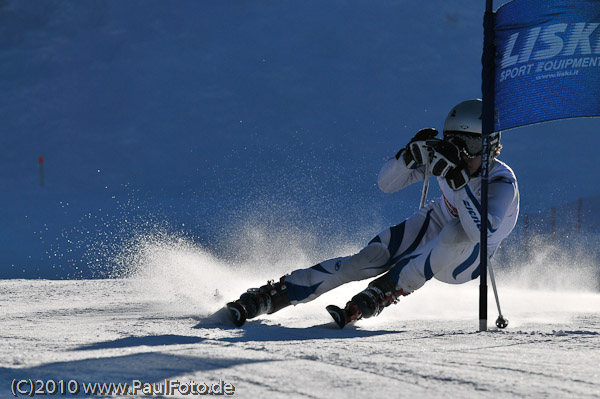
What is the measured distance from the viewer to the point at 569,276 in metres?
13.6

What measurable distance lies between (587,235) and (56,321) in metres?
22.9

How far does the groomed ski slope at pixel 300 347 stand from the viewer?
288 cm

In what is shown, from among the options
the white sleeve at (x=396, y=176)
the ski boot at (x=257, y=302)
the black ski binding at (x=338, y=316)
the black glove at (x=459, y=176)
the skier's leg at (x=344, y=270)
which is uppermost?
the white sleeve at (x=396, y=176)

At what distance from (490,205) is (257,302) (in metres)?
2.21

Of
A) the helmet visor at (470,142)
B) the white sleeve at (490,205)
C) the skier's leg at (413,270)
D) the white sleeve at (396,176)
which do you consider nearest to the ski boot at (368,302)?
the skier's leg at (413,270)

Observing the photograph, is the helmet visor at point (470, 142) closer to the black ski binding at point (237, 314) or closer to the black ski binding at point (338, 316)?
the black ski binding at point (338, 316)

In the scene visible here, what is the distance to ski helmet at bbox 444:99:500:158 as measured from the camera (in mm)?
5762

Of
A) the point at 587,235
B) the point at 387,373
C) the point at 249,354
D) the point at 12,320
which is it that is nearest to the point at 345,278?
the point at 249,354

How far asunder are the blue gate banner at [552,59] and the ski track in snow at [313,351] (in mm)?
1841

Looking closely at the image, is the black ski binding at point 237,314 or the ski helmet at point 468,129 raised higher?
the ski helmet at point 468,129

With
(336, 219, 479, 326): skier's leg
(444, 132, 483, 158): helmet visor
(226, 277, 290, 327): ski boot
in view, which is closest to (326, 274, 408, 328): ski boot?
(336, 219, 479, 326): skier's leg

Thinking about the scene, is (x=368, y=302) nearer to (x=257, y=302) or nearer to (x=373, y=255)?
(x=373, y=255)

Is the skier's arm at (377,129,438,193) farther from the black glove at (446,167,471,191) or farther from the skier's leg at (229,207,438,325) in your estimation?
the skier's leg at (229,207,438,325)

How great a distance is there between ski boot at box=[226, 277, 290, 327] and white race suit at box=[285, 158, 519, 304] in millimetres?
88
